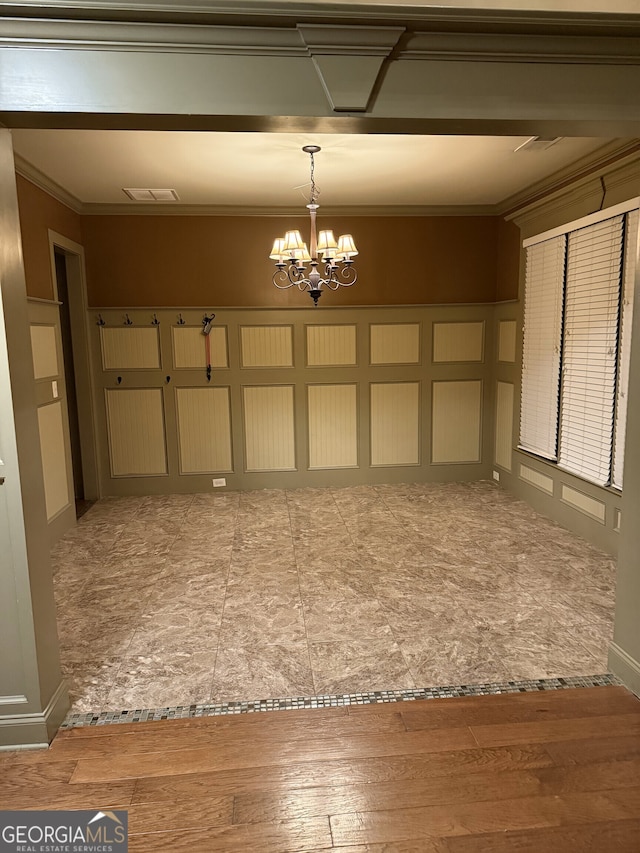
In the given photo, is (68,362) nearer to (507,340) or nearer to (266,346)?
(266,346)

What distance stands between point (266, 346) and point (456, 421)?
2200 mm

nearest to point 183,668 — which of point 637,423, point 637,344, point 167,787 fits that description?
point 167,787

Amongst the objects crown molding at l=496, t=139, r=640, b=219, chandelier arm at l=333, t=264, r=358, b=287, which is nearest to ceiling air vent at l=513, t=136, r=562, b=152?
crown molding at l=496, t=139, r=640, b=219

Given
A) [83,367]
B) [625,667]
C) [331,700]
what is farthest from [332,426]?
[625,667]

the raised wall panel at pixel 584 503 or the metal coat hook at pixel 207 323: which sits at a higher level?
the metal coat hook at pixel 207 323

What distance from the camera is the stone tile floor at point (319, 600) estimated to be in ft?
8.25

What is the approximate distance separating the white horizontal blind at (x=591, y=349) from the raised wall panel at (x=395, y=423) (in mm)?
1681

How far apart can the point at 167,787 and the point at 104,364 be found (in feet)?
14.0

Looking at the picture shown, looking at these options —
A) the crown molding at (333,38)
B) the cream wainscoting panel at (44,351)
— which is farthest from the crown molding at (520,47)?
the cream wainscoting panel at (44,351)

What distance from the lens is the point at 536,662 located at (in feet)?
8.45

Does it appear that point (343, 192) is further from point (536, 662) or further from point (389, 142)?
point (536, 662)

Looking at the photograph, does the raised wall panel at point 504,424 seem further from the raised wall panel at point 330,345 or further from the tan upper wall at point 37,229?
the tan upper wall at point 37,229

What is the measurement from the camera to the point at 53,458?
431 centimetres

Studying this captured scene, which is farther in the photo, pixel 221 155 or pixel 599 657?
pixel 221 155
